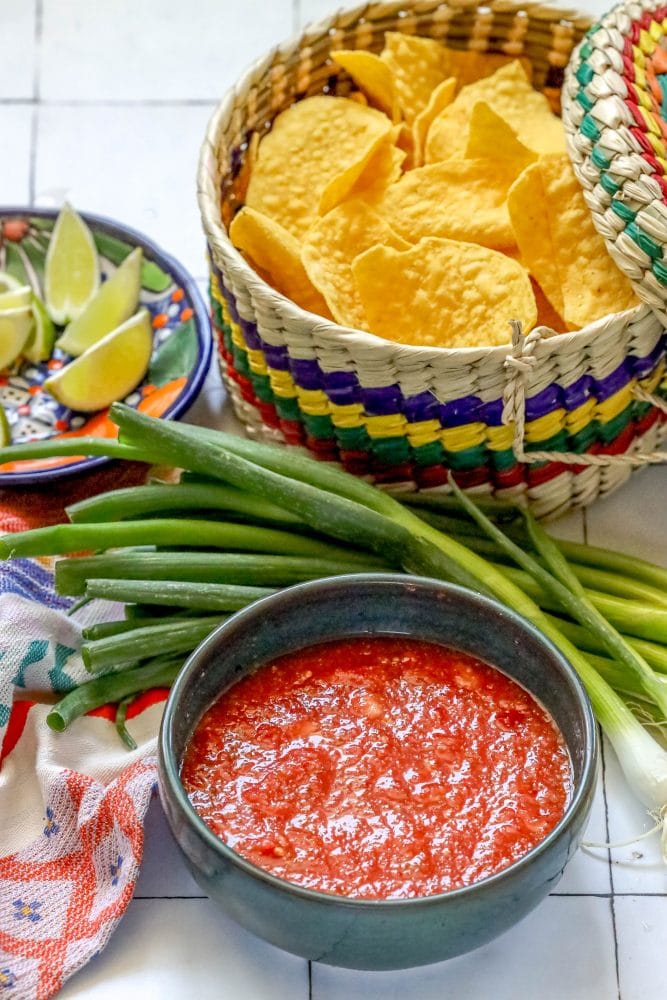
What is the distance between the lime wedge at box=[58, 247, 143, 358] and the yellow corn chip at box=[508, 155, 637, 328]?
2.11ft

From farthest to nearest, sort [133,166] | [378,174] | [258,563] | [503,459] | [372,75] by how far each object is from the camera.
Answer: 1. [133,166]
2. [372,75]
3. [378,174]
4. [503,459]
5. [258,563]

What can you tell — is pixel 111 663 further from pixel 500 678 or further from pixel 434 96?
pixel 434 96

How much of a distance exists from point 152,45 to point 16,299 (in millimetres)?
837

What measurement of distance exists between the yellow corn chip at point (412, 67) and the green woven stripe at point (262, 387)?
490mm

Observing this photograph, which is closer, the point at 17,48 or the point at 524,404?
the point at 524,404

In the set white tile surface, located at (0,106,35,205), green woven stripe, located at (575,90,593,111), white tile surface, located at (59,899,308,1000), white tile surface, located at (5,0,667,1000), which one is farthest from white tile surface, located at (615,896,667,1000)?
white tile surface, located at (0,106,35,205)

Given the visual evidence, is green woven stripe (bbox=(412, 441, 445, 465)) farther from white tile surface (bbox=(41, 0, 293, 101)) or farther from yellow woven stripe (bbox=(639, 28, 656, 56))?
white tile surface (bbox=(41, 0, 293, 101))

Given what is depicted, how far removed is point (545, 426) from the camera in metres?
1.69

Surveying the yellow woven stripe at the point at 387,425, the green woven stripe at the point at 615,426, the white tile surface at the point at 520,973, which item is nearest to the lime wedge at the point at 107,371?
the yellow woven stripe at the point at 387,425

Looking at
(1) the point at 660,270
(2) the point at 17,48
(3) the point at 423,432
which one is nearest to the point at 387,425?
(3) the point at 423,432

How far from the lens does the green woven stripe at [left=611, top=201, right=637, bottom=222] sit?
1596 millimetres

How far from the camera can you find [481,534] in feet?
5.69

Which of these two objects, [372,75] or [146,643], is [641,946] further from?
[372,75]

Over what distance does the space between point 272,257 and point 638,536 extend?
62 cm
